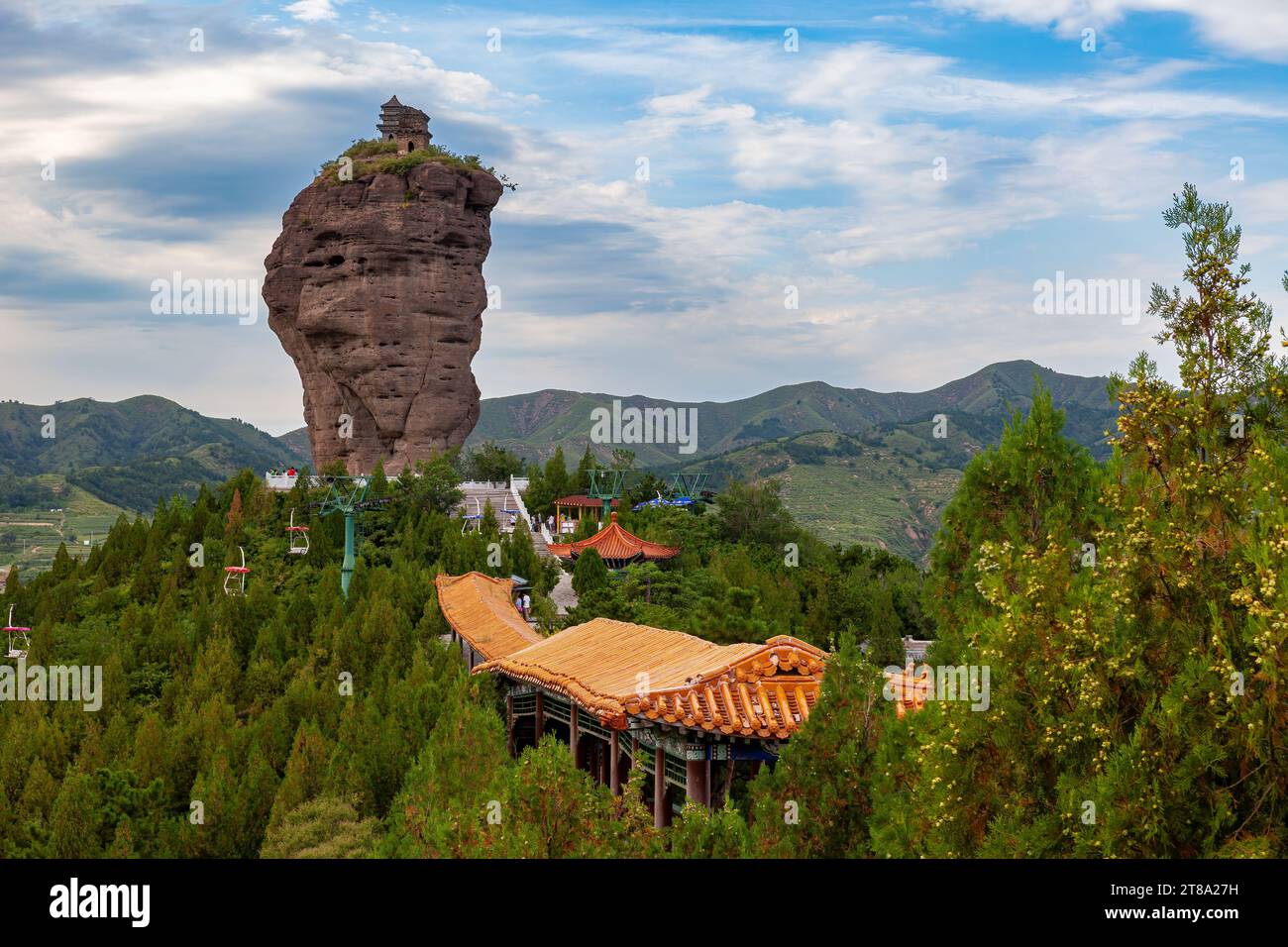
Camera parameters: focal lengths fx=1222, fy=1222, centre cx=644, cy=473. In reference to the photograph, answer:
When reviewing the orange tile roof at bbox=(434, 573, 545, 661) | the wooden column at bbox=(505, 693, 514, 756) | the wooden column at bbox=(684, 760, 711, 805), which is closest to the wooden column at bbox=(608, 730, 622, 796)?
the wooden column at bbox=(684, 760, 711, 805)

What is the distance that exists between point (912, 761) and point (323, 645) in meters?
11.9

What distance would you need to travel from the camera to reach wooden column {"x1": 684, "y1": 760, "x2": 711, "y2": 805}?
29.8 feet

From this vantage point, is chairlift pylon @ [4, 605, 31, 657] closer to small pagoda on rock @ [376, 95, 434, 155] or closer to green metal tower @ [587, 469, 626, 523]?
green metal tower @ [587, 469, 626, 523]

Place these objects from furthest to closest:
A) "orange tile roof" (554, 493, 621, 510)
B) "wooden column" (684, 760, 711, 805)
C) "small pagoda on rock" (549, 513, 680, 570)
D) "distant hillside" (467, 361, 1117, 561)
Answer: "distant hillside" (467, 361, 1117, 561), "orange tile roof" (554, 493, 621, 510), "small pagoda on rock" (549, 513, 680, 570), "wooden column" (684, 760, 711, 805)

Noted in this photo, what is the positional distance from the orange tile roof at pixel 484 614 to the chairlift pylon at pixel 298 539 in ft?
24.5

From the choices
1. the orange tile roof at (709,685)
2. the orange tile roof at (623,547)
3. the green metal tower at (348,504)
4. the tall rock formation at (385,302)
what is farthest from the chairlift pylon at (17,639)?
the tall rock formation at (385,302)

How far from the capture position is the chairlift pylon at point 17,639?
1827cm

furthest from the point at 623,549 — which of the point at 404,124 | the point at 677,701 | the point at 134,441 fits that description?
the point at 134,441

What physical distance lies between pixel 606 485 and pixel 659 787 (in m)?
27.0

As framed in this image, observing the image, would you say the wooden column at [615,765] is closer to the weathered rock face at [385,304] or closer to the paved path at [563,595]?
the paved path at [563,595]

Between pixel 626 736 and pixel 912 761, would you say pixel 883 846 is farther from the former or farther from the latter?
pixel 626 736

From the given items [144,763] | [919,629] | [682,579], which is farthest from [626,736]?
[919,629]

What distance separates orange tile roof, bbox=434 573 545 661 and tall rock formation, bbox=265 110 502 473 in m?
19.5

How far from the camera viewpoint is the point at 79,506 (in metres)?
90.8
